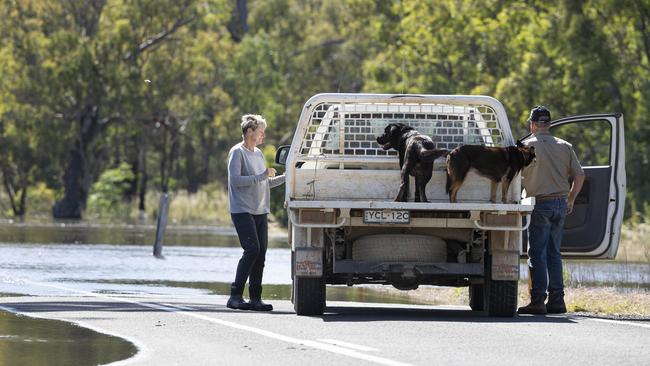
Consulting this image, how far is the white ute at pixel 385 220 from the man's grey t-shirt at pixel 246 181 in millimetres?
488

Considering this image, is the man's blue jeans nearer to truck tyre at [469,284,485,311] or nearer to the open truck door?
the open truck door

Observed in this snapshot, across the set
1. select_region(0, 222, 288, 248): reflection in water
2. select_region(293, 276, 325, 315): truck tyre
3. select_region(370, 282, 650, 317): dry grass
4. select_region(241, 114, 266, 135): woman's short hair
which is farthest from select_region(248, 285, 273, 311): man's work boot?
select_region(0, 222, 288, 248): reflection in water

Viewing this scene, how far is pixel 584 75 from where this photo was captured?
141 ft

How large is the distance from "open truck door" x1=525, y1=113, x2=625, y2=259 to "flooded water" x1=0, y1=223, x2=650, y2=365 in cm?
325

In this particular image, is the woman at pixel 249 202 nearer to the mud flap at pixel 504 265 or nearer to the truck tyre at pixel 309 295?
the truck tyre at pixel 309 295

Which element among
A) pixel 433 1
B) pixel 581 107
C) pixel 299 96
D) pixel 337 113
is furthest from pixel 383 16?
pixel 337 113

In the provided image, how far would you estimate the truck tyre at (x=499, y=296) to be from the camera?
14.9 metres

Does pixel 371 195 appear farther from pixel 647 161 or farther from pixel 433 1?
pixel 433 1

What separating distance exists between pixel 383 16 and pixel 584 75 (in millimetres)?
23453

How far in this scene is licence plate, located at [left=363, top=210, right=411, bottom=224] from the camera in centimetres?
1445

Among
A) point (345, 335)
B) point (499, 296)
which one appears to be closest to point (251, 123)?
point (499, 296)

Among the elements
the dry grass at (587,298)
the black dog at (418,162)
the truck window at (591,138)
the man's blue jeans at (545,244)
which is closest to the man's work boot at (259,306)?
the black dog at (418,162)

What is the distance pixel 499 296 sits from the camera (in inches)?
587

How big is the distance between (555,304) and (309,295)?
270 cm
